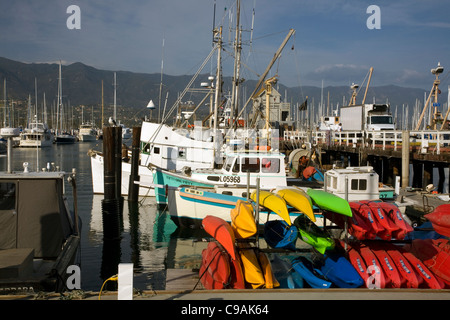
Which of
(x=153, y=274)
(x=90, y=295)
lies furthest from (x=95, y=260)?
(x=90, y=295)

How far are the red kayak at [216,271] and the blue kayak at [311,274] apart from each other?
1.87m

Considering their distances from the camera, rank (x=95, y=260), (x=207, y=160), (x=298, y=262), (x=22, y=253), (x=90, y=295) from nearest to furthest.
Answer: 1. (x=90, y=295)
2. (x=22, y=253)
3. (x=298, y=262)
4. (x=95, y=260)
5. (x=207, y=160)

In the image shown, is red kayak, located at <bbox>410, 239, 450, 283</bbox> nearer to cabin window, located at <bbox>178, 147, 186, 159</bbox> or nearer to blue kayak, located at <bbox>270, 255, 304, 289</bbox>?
blue kayak, located at <bbox>270, 255, 304, 289</bbox>

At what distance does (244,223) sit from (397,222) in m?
3.63

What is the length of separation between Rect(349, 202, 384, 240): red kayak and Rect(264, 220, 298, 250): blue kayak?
1589mm

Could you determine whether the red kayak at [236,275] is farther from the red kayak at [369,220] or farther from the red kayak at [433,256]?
the red kayak at [433,256]

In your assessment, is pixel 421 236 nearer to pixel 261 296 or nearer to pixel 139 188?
pixel 261 296

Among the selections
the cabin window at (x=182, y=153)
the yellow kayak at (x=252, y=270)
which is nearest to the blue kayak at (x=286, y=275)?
the yellow kayak at (x=252, y=270)

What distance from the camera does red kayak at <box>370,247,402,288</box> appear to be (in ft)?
27.2

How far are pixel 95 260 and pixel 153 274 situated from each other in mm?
2637

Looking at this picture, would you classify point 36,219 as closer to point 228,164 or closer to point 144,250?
point 144,250

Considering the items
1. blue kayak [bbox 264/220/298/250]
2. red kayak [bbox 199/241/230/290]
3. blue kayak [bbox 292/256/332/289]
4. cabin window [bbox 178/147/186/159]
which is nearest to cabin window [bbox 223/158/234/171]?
cabin window [bbox 178/147/186/159]

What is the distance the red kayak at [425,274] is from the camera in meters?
8.36

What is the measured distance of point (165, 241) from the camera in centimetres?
1645
